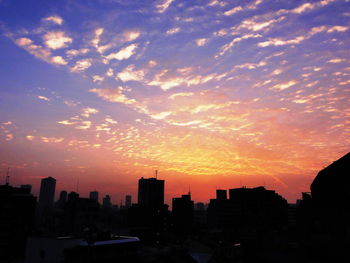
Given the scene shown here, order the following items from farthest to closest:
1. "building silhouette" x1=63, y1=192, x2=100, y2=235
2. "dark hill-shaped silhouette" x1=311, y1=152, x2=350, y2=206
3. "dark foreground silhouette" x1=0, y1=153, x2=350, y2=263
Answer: "building silhouette" x1=63, y1=192, x2=100, y2=235, "dark hill-shaped silhouette" x1=311, y1=152, x2=350, y2=206, "dark foreground silhouette" x1=0, y1=153, x2=350, y2=263

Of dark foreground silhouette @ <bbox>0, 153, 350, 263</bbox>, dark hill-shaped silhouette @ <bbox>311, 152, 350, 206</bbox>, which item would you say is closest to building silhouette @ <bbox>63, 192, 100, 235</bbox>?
dark foreground silhouette @ <bbox>0, 153, 350, 263</bbox>

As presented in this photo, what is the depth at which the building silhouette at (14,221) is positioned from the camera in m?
67.1

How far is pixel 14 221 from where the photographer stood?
70688 millimetres

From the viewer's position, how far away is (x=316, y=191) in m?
18.6

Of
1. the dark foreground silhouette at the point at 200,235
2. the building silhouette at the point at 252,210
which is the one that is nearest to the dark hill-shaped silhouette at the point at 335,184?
the dark foreground silhouette at the point at 200,235

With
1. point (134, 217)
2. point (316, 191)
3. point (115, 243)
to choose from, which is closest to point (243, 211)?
point (134, 217)

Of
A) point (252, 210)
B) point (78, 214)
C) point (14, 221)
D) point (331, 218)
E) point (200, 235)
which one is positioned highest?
point (331, 218)

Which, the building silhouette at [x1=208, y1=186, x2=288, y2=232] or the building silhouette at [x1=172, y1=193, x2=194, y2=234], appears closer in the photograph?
the building silhouette at [x1=208, y1=186, x2=288, y2=232]

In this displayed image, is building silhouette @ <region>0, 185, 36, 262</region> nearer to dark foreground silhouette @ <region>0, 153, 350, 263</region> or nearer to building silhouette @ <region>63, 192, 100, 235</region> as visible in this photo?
dark foreground silhouette @ <region>0, 153, 350, 263</region>

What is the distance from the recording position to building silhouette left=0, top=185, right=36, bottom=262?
67.1 meters

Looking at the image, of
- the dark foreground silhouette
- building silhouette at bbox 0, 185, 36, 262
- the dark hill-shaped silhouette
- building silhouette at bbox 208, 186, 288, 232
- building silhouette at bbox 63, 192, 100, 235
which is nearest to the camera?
the dark foreground silhouette

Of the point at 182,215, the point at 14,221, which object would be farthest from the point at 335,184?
the point at 182,215

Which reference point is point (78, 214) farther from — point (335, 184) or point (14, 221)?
point (335, 184)

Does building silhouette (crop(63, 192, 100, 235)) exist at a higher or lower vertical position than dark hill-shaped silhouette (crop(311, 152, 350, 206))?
lower
